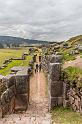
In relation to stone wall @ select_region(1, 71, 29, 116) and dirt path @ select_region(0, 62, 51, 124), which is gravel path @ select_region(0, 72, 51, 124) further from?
stone wall @ select_region(1, 71, 29, 116)

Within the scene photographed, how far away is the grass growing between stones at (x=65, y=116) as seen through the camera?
11.8 m

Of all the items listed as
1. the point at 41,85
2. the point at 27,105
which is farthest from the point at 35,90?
the point at 27,105

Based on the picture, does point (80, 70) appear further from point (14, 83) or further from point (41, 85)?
point (41, 85)

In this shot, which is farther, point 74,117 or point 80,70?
point 80,70

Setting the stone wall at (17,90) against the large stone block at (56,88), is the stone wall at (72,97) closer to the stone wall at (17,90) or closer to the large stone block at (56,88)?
the large stone block at (56,88)

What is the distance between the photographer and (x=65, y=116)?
1279 cm

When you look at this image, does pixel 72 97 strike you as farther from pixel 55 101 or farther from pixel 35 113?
pixel 35 113

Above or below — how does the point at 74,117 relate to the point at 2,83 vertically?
below

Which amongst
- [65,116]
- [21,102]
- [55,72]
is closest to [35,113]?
[21,102]

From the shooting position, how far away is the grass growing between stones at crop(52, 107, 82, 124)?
11.8 m

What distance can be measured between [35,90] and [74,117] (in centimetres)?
932

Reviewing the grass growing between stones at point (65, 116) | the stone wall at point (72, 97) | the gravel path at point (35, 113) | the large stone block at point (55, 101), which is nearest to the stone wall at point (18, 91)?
the gravel path at point (35, 113)

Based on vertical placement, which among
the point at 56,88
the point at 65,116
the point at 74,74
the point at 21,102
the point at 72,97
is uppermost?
the point at 74,74

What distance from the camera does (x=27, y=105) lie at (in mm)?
15430
